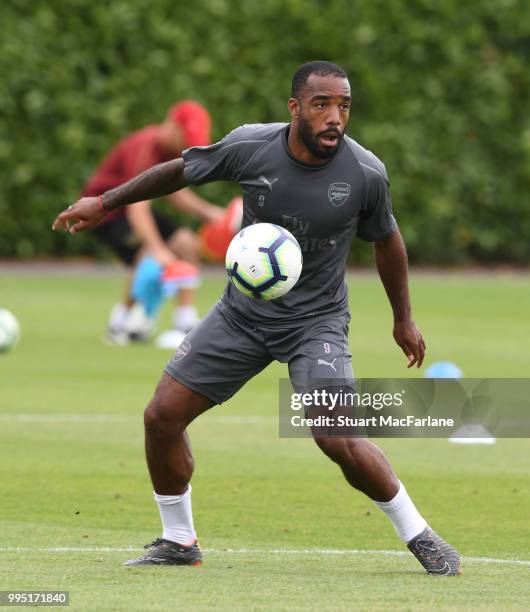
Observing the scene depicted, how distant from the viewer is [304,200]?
704 centimetres

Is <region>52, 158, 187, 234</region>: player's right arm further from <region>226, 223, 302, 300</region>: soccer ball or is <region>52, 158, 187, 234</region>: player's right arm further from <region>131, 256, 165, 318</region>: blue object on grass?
<region>131, 256, 165, 318</region>: blue object on grass

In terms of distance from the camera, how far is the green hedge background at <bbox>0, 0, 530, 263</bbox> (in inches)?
935

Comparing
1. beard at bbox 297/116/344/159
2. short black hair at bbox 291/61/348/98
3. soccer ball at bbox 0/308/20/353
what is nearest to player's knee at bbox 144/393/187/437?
beard at bbox 297/116/344/159

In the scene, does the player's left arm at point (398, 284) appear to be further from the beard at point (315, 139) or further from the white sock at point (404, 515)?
the white sock at point (404, 515)

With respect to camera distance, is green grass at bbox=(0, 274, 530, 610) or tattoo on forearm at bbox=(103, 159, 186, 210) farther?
tattoo on forearm at bbox=(103, 159, 186, 210)

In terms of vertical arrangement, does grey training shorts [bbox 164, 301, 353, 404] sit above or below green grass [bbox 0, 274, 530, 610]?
above

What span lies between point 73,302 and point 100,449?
34.4 ft

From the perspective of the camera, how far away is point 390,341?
17156mm

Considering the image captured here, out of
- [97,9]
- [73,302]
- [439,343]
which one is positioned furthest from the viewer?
[97,9]

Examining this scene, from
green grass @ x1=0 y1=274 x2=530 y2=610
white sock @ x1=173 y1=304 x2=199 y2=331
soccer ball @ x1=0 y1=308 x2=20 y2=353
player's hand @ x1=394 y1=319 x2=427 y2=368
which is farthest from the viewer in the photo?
white sock @ x1=173 y1=304 x2=199 y2=331

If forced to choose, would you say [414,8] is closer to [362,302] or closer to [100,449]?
[362,302]

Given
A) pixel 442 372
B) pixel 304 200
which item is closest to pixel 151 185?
pixel 304 200

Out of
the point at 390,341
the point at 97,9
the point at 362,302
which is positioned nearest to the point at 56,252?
the point at 97,9

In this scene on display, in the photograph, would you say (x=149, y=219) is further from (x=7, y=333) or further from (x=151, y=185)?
(x=151, y=185)
